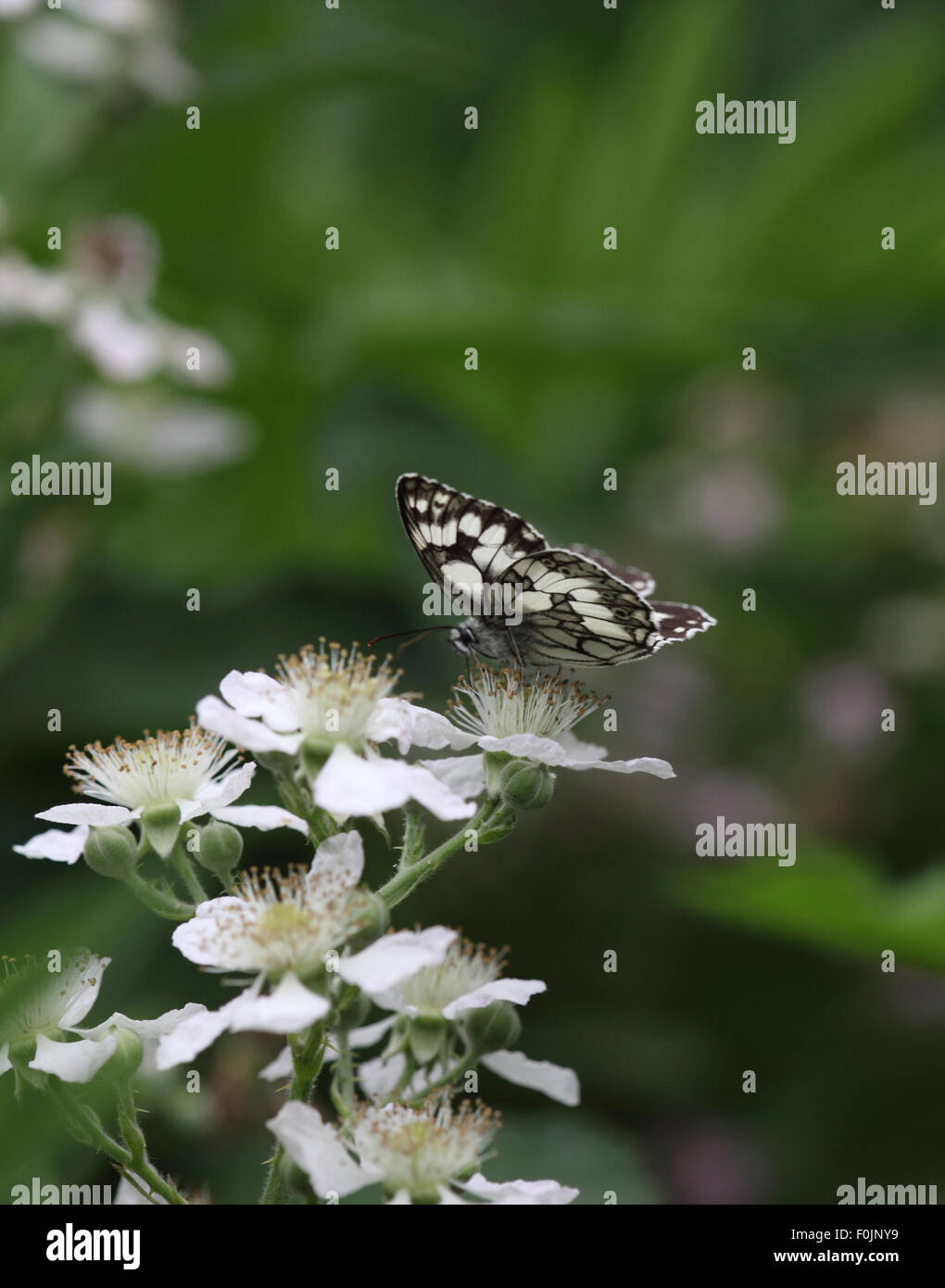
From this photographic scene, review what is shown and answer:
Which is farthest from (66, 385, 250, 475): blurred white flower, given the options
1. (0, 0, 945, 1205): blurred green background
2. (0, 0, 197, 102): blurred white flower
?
(0, 0, 197, 102): blurred white flower

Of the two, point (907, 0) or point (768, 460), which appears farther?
point (907, 0)

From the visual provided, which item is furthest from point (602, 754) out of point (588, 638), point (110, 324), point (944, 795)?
point (944, 795)

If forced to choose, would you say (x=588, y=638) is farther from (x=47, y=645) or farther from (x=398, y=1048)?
(x=47, y=645)

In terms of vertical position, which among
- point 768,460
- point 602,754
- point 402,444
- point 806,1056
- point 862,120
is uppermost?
point 862,120

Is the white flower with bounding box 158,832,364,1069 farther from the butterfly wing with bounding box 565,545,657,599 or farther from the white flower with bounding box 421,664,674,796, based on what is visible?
the butterfly wing with bounding box 565,545,657,599

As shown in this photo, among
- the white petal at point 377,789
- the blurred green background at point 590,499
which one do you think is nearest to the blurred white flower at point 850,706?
the blurred green background at point 590,499

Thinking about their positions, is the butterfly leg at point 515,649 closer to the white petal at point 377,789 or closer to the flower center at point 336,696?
the flower center at point 336,696
